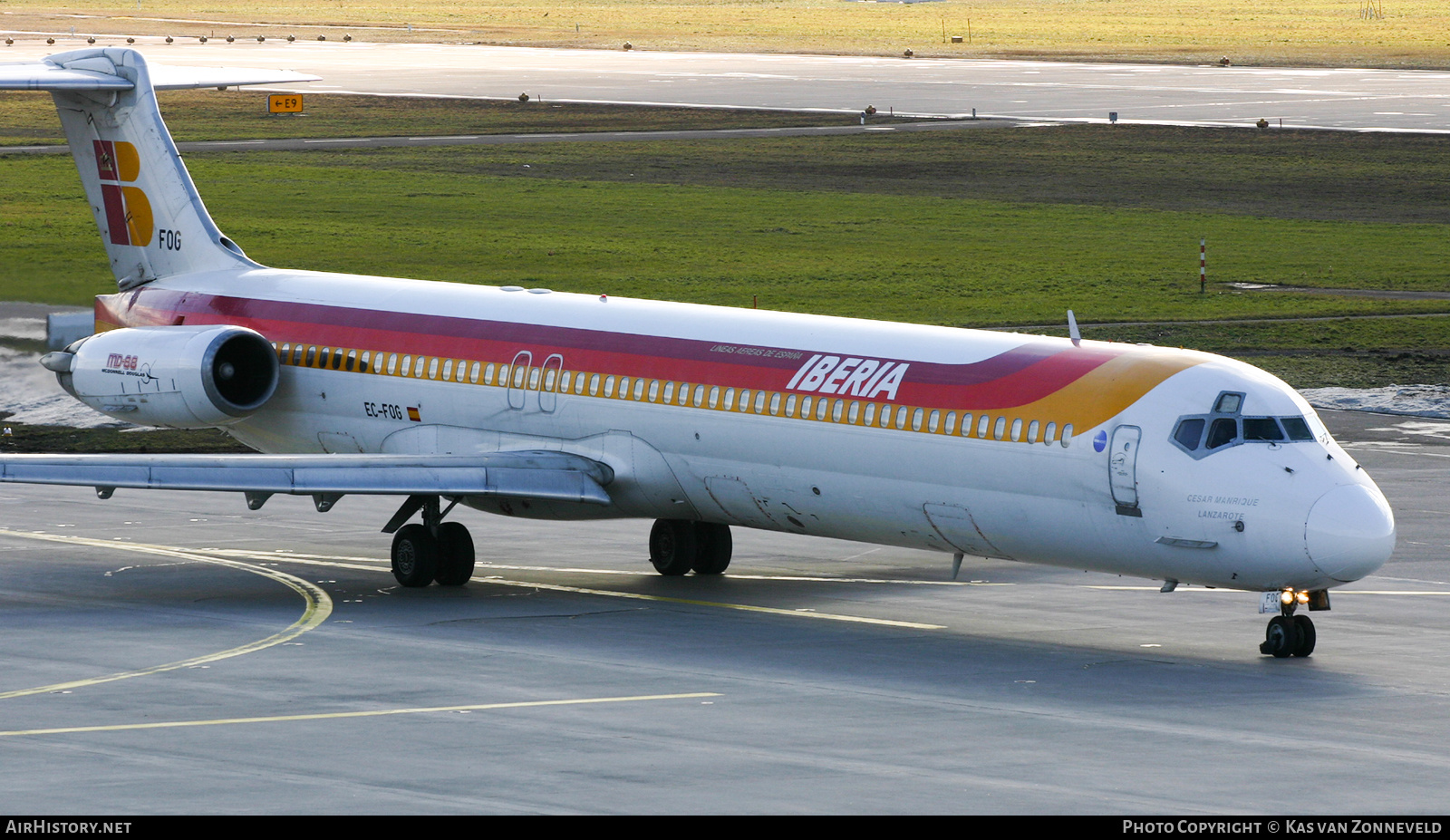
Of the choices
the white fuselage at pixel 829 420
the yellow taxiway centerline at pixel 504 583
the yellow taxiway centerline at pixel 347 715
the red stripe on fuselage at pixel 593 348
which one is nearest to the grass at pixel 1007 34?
the red stripe on fuselage at pixel 593 348

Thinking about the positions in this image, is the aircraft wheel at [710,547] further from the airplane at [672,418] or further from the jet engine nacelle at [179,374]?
the jet engine nacelle at [179,374]

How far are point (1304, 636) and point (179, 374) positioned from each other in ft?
53.6

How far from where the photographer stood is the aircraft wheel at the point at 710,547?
31250 millimetres

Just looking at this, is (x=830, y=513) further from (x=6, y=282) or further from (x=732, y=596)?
(x=6, y=282)

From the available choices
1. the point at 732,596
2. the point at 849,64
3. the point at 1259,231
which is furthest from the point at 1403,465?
the point at 849,64

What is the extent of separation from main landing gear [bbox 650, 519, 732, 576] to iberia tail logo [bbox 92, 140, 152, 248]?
10411mm

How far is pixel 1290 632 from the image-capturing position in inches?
976

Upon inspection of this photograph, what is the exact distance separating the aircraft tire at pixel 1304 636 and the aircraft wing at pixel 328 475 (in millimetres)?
9281

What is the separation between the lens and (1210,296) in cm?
6012

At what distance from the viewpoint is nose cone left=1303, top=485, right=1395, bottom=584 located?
2341 centimetres

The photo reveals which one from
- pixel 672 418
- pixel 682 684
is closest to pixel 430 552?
pixel 672 418

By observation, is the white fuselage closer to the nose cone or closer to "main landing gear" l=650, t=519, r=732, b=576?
the nose cone

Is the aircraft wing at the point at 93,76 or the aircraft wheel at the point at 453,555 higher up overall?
the aircraft wing at the point at 93,76

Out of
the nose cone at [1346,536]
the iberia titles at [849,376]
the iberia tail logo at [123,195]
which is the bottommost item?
the nose cone at [1346,536]
